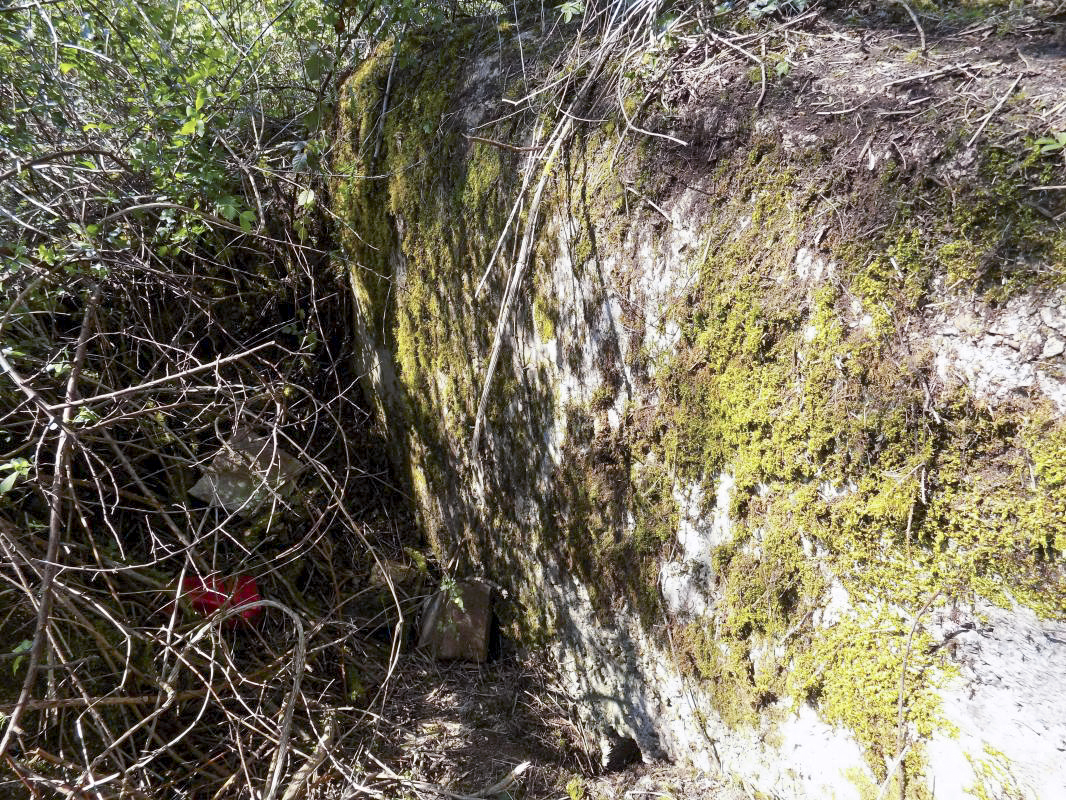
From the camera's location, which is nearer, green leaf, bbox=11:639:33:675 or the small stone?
the small stone

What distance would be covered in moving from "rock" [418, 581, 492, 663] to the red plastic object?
791mm

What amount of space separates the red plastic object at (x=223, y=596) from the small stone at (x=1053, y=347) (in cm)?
278

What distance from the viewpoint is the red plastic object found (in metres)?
2.81

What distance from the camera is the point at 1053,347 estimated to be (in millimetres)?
1247

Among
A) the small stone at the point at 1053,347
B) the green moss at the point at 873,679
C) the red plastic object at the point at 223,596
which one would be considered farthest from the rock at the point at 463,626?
the small stone at the point at 1053,347

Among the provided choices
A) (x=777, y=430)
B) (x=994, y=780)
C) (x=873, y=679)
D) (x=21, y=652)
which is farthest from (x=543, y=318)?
(x=21, y=652)

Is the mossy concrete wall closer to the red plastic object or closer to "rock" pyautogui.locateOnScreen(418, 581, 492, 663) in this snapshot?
"rock" pyautogui.locateOnScreen(418, 581, 492, 663)

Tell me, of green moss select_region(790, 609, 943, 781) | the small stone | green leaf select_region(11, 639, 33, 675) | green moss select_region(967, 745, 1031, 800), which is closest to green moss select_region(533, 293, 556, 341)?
green moss select_region(790, 609, 943, 781)

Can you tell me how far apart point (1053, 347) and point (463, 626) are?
2467 mm

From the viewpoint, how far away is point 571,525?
8.19ft

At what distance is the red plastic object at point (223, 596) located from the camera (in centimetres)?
281

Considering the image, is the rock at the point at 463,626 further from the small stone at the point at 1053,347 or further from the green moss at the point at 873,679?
the small stone at the point at 1053,347

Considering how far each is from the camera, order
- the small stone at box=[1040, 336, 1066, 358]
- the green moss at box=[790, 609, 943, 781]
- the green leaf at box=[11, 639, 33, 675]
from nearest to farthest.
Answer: the small stone at box=[1040, 336, 1066, 358] < the green moss at box=[790, 609, 943, 781] < the green leaf at box=[11, 639, 33, 675]

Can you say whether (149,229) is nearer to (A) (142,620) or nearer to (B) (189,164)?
(B) (189,164)
